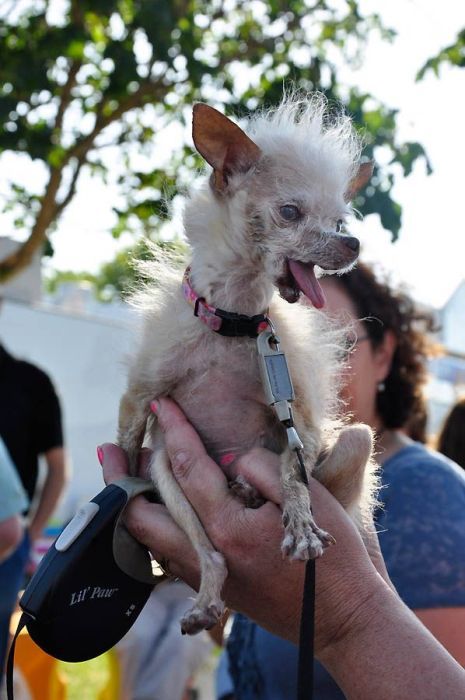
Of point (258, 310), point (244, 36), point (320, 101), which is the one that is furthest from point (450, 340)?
point (244, 36)

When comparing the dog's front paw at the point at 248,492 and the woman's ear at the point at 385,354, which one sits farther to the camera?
the woman's ear at the point at 385,354

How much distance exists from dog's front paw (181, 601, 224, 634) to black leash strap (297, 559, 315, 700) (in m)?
0.23

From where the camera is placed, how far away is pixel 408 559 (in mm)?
1957

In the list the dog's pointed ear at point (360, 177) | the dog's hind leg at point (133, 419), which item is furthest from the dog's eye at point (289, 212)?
the dog's hind leg at point (133, 419)

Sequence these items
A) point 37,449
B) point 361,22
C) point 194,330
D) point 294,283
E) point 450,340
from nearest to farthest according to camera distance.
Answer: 1. point 294,283
2. point 194,330
3. point 450,340
4. point 37,449
5. point 361,22

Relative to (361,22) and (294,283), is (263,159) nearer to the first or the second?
(294,283)

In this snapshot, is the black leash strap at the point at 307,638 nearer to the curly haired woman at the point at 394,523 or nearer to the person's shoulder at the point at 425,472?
the curly haired woman at the point at 394,523

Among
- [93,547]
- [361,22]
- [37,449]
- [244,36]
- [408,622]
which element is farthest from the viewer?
[244,36]

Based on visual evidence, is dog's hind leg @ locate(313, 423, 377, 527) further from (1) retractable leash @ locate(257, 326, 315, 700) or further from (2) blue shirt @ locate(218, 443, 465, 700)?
(2) blue shirt @ locate(218, 443, 465, 700)

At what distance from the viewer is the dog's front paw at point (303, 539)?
141cm

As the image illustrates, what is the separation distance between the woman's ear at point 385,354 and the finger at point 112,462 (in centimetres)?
117

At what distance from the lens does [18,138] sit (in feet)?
15.9

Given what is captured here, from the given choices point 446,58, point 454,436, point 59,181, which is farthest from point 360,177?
point 59,181

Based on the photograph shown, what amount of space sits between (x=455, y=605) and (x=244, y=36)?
457 cm
